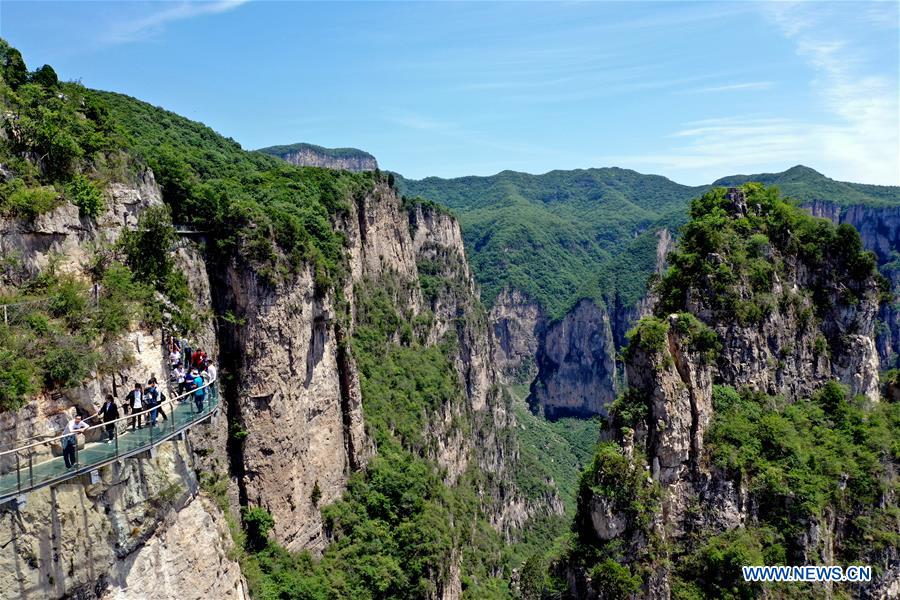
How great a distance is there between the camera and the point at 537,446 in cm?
11362

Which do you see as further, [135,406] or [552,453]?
[552,453]

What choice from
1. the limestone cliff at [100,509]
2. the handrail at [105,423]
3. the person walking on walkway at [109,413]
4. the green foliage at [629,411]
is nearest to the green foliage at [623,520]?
the green foliage at [629,411]

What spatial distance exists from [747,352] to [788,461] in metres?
6.66

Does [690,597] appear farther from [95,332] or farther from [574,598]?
[95,332]

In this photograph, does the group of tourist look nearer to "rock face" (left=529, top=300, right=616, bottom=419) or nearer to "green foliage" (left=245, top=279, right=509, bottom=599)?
"green foliage" (left=245, top=279, right=509, bottom=599)

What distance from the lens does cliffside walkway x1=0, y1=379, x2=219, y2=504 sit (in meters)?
13.7

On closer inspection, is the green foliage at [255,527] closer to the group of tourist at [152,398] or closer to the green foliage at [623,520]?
the group of tourist at [152,398]

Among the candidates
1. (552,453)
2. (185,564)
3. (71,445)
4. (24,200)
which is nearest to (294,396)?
(185,564)

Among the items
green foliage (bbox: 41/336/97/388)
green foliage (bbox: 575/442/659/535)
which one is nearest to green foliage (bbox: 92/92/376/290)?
green foliage (bbox: 41/336/97/388)

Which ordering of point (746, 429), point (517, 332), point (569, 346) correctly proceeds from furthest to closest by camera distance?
point (517, 332), point (569, 346), point (746, 429)

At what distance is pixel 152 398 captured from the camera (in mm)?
17281

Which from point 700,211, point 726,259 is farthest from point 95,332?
point 700,211

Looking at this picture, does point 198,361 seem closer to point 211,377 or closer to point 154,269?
point 211,377

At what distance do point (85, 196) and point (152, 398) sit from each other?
27.5ft
